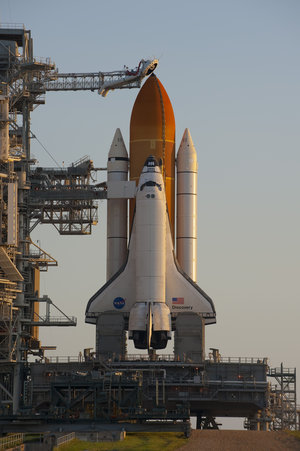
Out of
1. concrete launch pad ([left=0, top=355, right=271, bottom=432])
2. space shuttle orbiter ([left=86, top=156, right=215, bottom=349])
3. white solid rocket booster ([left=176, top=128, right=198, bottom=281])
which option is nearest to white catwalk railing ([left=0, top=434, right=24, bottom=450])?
concrete launch pad ([left=0, top=355, right=271, bottom=432])

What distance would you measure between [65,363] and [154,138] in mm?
18995

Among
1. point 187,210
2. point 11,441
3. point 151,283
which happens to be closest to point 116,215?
point 187,210

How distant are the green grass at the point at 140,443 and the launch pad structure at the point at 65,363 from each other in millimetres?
2626

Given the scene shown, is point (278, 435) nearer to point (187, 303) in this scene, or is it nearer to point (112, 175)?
point (187, 303)

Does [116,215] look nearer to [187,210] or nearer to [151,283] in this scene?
[187,210]

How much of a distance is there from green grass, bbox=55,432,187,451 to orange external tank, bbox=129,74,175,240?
84.4 ft

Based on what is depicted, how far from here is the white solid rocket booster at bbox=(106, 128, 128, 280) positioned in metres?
99.0

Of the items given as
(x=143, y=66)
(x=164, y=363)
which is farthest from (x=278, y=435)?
(x=143, y=66)

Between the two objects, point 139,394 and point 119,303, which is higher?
point 119,303

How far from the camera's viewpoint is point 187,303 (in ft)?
316

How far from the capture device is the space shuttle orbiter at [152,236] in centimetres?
9381

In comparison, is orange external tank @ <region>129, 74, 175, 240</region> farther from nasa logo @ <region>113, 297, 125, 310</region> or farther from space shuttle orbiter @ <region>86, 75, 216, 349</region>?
nasa logo @ <region>113, 297, 125, 310</region>

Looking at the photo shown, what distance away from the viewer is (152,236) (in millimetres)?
94562

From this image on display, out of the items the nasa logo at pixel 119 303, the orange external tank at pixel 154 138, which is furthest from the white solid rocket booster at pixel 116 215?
the nasa logo at pixel 119 303
